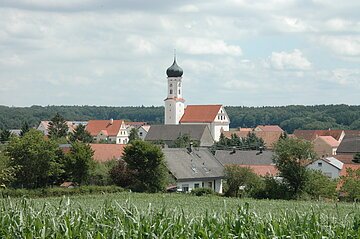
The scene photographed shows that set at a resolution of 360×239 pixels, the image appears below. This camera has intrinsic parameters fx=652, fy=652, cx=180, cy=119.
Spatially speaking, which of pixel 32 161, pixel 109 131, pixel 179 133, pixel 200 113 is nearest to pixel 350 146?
pixel 179 133

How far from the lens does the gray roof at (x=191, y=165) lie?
62.2m

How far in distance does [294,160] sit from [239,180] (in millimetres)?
5468

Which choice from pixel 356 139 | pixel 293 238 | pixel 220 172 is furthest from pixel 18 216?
pixel 356 139

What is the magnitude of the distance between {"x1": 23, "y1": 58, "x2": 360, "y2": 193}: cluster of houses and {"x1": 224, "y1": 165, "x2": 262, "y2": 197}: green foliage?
5.07 meters

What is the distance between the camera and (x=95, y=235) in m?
8.62

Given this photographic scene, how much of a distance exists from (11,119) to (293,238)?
195730mm

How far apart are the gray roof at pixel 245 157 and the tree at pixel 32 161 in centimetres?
3556

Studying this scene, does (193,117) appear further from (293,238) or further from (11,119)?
(293,238)

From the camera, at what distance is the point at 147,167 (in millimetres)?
56000

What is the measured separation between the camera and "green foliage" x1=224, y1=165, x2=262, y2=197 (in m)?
54.6

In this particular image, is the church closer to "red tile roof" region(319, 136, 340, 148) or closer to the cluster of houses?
the cluster of houses

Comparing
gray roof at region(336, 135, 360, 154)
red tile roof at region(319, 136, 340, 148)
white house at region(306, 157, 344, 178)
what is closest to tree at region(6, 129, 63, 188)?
white house at region(306, 157, 344, 178)

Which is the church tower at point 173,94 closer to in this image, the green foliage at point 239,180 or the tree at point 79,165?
the green foliage at point 239,180

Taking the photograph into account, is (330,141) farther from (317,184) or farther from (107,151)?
(317,184)
